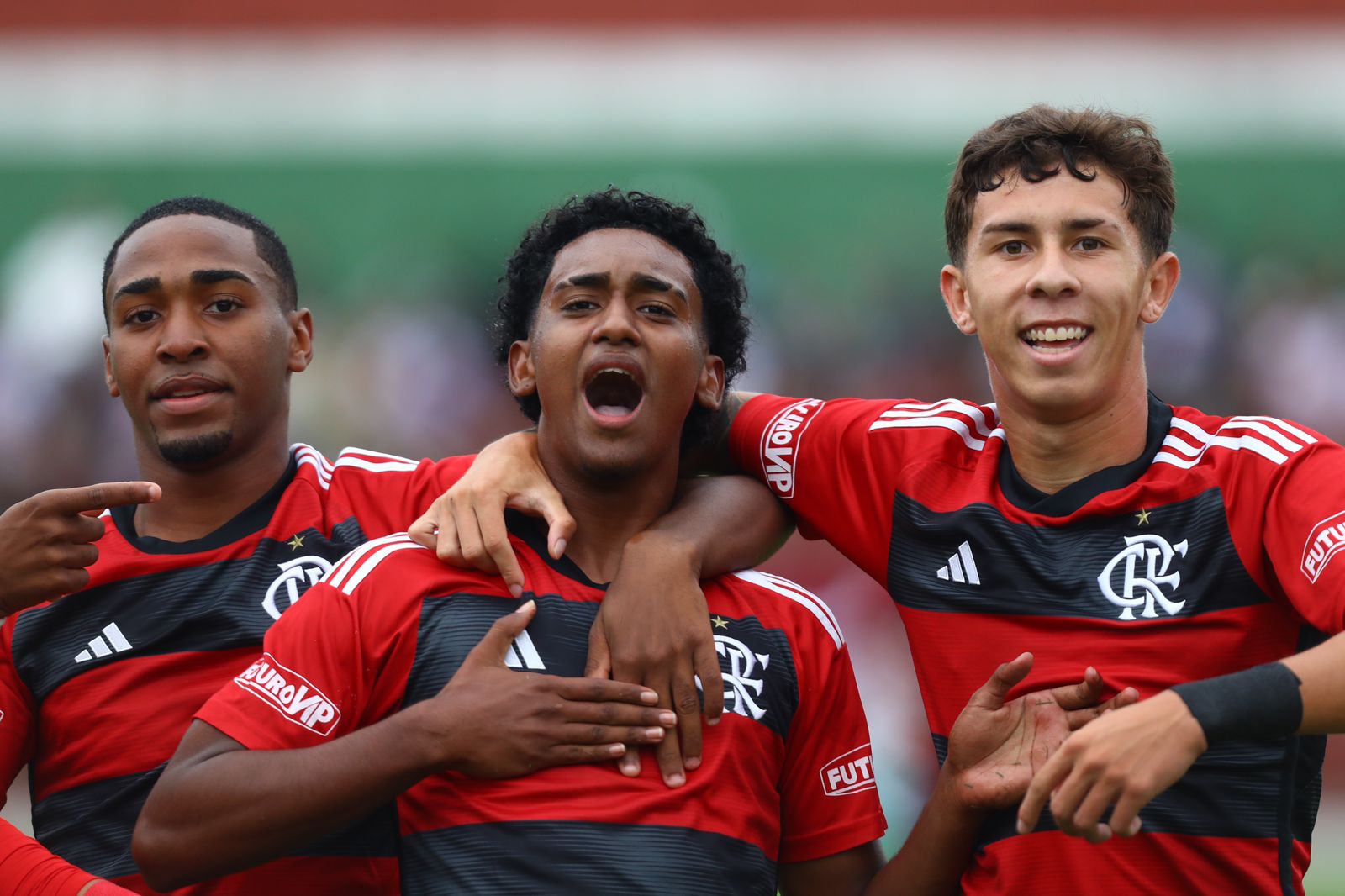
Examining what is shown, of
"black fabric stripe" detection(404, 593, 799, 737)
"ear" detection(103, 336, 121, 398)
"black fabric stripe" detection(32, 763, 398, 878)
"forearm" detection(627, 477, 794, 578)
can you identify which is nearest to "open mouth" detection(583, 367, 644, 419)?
"forearm" detection(627, 477, 794, 578)

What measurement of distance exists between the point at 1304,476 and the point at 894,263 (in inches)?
380

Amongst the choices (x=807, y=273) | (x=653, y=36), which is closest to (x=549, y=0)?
(x=653, y=36)

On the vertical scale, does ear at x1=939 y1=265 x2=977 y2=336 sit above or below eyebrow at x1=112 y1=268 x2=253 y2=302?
below

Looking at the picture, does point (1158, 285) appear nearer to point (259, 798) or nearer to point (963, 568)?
point (963, 568)

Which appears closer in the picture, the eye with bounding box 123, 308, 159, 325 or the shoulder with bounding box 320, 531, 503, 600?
the shoulder with bounding box 320, 531, 503, 600

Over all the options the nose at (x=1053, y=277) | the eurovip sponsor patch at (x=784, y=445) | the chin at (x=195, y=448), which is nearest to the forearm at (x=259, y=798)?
the chin at (x=195, y=448)

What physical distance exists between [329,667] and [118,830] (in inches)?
26.3

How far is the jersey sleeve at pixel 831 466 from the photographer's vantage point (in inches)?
138

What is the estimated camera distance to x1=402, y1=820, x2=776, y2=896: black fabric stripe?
2.90 meters

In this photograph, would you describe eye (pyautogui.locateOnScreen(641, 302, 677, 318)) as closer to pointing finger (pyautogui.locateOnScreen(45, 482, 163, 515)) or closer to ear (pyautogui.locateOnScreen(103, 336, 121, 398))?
pointing finger (pyautogui.locateOnScreen(45, 482, 163, 515))

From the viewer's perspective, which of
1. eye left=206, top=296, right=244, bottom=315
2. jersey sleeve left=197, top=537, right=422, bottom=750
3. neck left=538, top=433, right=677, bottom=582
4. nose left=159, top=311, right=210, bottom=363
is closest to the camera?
jersey sleeve left=197, top=537, right=422, bottom=750

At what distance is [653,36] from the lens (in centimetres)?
1381

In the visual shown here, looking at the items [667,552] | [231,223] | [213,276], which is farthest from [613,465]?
[231,223]

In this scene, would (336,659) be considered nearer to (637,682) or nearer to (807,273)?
(637,682)
